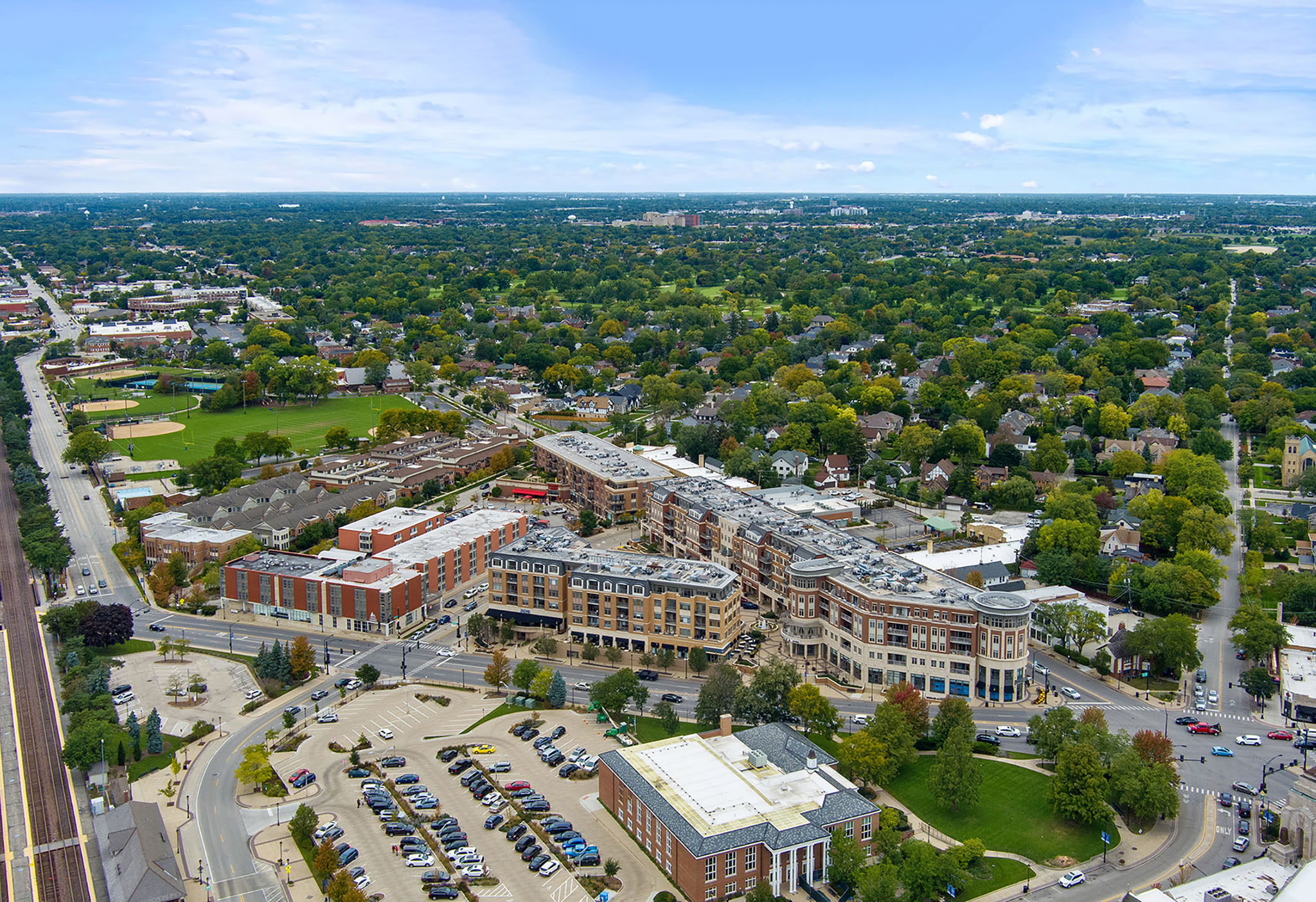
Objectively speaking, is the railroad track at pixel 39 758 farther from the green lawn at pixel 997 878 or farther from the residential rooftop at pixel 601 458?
the residential rooftop at pixel 601 458

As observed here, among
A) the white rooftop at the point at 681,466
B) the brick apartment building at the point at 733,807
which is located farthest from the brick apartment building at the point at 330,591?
the white rooftop at the point at 681,466

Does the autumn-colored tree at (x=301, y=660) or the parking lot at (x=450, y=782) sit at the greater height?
the autumn-colored tree at (x=301, y=660)

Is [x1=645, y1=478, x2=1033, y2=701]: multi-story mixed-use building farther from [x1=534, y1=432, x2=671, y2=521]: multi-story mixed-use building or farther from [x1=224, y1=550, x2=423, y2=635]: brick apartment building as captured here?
[x1=224, y1=550, x2=423, y2=635]: brick apartment building

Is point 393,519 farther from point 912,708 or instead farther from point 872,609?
point 912,708

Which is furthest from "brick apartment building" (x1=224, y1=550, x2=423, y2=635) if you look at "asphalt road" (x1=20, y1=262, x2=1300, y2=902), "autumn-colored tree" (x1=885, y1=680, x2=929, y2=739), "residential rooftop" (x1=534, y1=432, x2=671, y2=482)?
"autumn-colored tree" (x1=885, y1=680, x2=929, y2=739)

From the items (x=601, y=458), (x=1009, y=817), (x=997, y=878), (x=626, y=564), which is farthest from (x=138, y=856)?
(x=601, y=458)

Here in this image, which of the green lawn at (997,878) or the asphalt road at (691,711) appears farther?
the asphalt road at (691,711)
